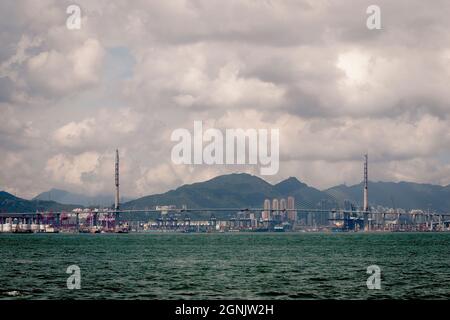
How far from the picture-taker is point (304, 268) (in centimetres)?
7056

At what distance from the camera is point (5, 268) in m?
69.8

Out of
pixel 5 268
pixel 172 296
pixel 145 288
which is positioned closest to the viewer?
pixel 172 296

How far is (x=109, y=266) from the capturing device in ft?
242

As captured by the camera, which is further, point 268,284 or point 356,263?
→ point 356,263

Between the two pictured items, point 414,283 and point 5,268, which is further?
point 5,268

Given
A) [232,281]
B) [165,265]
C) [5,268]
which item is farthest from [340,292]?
[5,268]

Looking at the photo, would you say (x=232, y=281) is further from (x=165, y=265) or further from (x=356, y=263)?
(x=356, y=263)

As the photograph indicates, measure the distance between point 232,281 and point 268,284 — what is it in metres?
3.68
